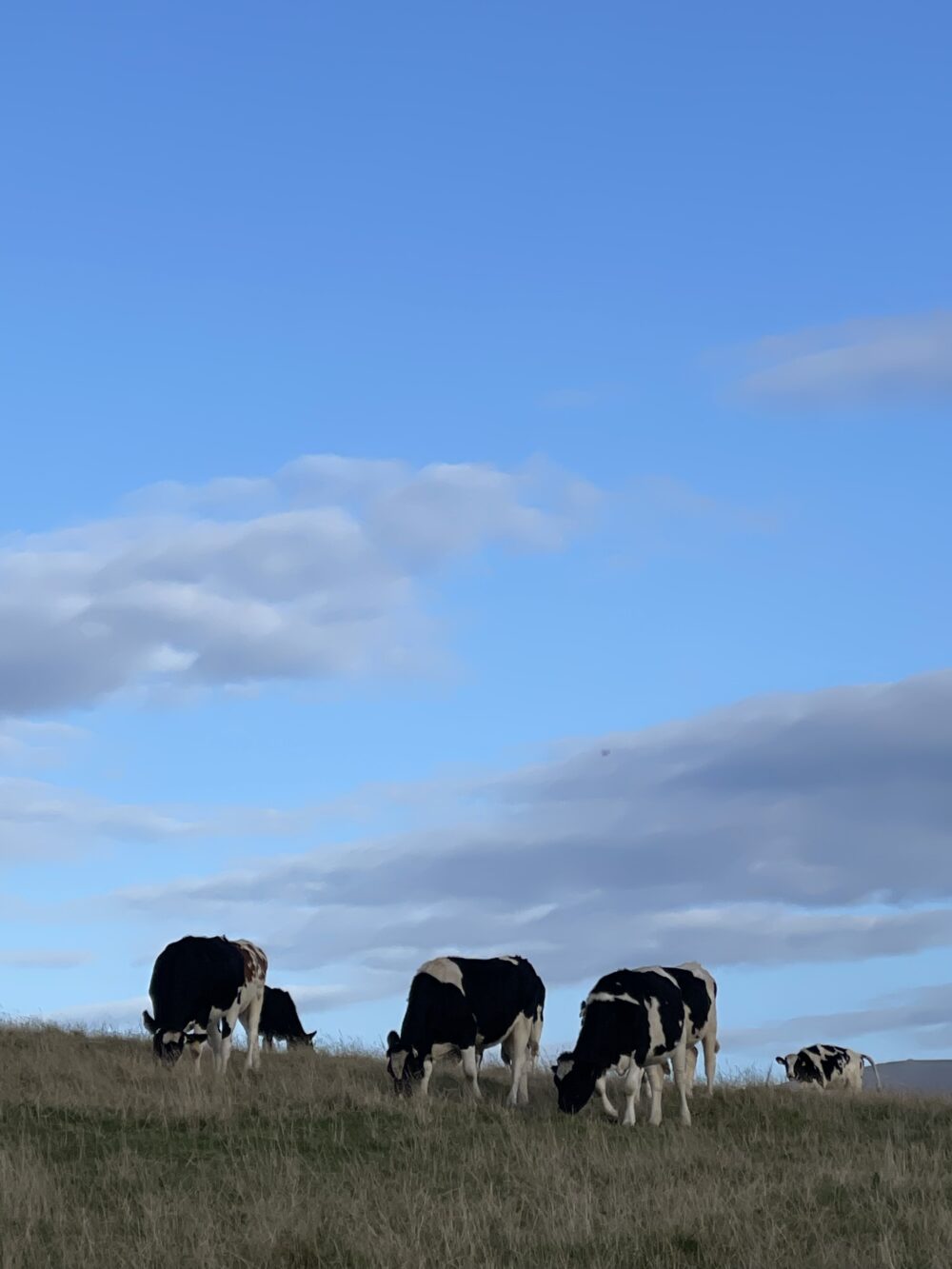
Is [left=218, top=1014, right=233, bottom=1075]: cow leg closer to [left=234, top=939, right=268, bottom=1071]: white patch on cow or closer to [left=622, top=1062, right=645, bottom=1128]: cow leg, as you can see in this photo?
[left=234, top=939, right=268, bottom=1071]: white patch on cow

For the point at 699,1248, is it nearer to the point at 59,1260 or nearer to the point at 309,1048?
the point at 59,1260

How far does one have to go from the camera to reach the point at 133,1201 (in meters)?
14.6

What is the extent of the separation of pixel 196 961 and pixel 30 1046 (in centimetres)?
297

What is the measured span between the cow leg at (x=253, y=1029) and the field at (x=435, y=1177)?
6.41 feet

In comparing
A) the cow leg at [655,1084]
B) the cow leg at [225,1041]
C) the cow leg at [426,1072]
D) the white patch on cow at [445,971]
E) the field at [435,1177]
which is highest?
the white patch on cow at [445,971]

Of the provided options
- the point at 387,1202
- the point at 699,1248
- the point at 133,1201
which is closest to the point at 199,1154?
the point at 133,1201

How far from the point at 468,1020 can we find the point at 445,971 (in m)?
0.90

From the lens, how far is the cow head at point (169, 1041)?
23750 millimetres

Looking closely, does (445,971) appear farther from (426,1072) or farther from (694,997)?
(694,997)

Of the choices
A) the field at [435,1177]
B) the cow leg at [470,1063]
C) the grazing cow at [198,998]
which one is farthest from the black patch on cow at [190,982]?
the cow leg at [470,1063]

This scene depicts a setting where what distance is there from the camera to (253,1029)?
26.5 meters

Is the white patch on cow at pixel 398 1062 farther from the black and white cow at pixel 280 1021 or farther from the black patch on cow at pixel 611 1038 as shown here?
the black and white cow at pixel 280 1021

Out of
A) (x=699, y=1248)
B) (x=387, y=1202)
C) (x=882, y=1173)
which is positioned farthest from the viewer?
(x=882, y=1173)

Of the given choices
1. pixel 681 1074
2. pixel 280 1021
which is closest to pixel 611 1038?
pixel 681 1074
